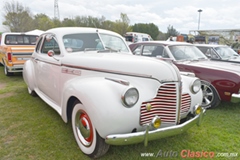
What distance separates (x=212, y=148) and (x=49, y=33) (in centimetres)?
372

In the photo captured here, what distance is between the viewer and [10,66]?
6844mm

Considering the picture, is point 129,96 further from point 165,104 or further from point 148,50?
point 148,50

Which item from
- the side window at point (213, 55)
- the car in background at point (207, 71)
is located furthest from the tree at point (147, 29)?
the car in background at point (207, 71)

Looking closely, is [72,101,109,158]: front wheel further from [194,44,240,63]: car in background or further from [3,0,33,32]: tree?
[3,0,33,32]: tree

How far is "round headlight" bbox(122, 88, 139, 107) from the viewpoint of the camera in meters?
2.10

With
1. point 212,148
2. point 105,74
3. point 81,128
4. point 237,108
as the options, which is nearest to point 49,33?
point 105,74

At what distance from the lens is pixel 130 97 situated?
214 centimetres

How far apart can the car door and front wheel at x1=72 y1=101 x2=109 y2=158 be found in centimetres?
87

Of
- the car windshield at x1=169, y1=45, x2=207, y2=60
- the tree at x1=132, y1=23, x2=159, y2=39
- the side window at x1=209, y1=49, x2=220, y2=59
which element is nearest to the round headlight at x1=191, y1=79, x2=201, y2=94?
the car windshield at x1=169, y1=45, x2=207, y2=60

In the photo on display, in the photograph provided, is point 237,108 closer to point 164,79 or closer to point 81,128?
point 164,79

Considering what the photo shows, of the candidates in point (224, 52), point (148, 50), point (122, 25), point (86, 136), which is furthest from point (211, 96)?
point (122, 25)

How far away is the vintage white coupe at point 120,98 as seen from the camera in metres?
2.08

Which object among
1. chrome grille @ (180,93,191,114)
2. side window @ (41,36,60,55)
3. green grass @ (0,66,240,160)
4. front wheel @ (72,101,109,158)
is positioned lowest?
green grass @ (0,66,240,160)

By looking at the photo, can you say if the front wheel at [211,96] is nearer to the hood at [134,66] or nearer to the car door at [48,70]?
the hood at [134,66]
